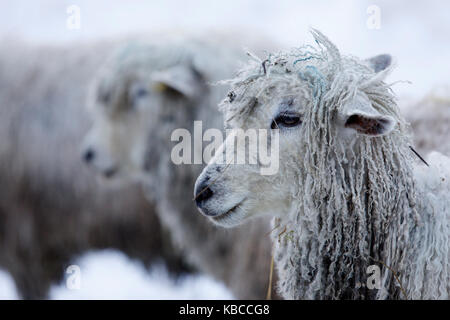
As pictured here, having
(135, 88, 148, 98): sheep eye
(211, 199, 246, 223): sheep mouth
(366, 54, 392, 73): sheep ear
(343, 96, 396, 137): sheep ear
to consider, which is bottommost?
(211, 199, 246, 223): sheep mouth

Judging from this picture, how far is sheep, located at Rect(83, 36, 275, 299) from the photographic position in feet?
11.9

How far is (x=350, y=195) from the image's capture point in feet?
6.42

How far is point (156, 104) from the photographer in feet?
12.2

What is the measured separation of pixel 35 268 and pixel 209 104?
2558mm

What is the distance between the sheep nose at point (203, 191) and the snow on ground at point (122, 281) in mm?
2956

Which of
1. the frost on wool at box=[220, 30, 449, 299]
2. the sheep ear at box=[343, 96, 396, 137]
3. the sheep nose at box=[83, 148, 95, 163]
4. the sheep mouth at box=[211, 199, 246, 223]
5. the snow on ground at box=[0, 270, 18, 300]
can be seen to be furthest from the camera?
the snow on ground at box=[0, 270, 18, 300]

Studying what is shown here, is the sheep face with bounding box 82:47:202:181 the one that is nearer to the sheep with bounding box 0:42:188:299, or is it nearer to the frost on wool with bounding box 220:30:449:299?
the sheep with bounding box 0:42:188:299

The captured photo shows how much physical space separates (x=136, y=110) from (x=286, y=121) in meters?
1.99

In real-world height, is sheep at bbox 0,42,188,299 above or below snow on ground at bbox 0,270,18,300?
above

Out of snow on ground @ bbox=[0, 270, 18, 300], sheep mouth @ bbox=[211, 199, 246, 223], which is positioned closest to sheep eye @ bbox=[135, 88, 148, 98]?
sheep mouth @ bbox=[211, 199, 246, 223]

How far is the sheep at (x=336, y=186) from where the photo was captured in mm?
1913

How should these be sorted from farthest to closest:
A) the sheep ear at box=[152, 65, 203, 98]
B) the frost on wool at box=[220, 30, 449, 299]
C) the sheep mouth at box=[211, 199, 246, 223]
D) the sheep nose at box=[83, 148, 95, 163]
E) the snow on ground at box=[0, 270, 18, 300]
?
the snow on ground at box=[0, 270, 18, 300], the sheep nose at box=[83, 148, 95, 163], the sheep ear at box=[152, 65, 203, 98], the sheep mouth at box=[211, 199, 246, 223], the frost on wool at box=[220, 30, 449, 299]
